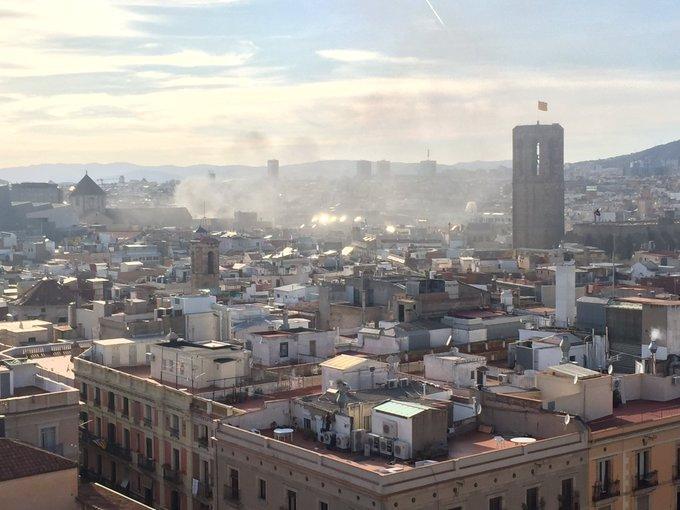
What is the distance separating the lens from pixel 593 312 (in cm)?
4350

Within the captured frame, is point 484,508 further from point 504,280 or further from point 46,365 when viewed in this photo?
point 504,280

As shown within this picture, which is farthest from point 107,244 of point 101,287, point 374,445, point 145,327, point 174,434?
point 374,445

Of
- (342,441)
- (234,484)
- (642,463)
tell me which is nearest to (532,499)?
(642,463)

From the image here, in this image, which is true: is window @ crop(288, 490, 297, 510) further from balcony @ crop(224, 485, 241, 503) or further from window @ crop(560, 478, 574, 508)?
window @ crop(560, 478, 574, 508)

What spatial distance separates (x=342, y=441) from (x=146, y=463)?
11.0m

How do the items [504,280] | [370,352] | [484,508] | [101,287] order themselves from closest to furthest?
[484,508], [370,352], [101,287], [504,280]

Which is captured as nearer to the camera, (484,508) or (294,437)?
(484,508)

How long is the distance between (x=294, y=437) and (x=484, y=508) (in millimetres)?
5741

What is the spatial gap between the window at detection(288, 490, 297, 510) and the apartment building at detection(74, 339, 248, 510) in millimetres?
3848

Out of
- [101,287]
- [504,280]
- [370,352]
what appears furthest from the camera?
[504,280]

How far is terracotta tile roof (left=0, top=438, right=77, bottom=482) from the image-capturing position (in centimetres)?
2547

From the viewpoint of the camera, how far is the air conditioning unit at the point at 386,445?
26.3 meters

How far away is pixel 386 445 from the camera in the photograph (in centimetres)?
2641

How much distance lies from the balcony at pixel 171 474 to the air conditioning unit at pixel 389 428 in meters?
10.0
